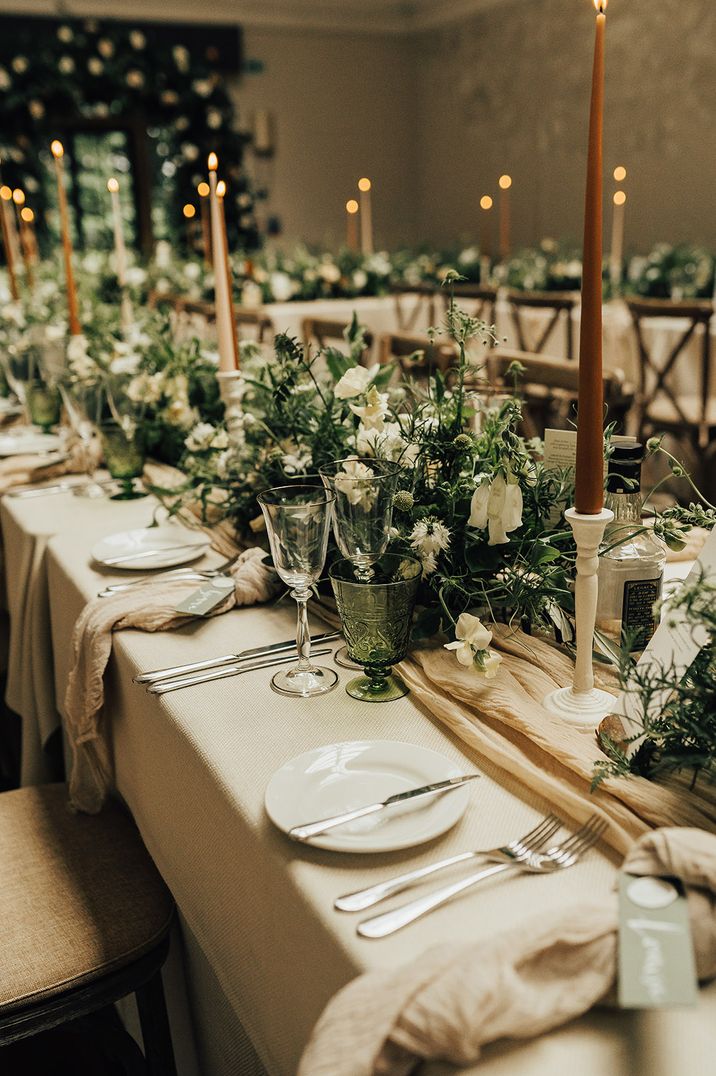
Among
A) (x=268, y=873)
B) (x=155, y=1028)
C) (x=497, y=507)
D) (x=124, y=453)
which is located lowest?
(x=155, y=1028)

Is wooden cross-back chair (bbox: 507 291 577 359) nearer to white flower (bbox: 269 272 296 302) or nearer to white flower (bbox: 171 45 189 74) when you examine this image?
white flower (bbox: 269 272 296 302)

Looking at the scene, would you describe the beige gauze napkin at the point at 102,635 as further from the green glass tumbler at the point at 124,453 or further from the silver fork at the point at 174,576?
the green glass tumbler at the point at 124,453

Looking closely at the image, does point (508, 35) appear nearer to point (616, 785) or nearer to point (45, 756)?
point (45, 756)

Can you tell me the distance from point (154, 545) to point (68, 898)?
60cm

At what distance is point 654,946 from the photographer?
0.63m

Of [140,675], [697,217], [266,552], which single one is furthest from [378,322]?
[140,675]

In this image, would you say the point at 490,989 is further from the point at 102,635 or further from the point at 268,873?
the point at 102,635

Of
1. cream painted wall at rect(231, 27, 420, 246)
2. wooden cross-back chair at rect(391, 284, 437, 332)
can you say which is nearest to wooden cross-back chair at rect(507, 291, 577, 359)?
wooden cross-back chair at rect(391, 284, 437, 332)

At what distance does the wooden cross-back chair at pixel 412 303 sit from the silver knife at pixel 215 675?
3.97 metres

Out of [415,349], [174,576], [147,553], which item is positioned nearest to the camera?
[174,576]

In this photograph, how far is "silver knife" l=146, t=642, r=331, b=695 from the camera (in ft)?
3.84

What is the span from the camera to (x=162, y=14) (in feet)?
29.6

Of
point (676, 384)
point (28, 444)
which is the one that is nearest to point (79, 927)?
point (28, 444)

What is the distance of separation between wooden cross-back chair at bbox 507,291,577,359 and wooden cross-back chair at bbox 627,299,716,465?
0.31m
